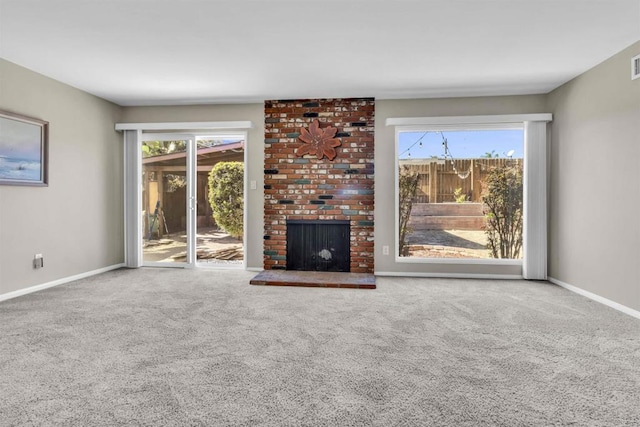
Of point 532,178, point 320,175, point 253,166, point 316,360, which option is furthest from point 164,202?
point 532,178

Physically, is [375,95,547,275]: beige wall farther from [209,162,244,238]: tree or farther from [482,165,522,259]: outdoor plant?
[209,162,244,238]: tree

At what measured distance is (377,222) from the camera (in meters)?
4.80

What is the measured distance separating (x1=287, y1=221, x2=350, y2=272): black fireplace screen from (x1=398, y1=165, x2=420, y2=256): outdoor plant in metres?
0.73

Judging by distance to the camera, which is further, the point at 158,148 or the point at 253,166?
the point at 158,148

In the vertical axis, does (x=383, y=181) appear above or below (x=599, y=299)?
above

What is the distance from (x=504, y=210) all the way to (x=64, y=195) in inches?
211

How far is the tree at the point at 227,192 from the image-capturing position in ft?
18.6

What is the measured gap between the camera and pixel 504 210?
475cm

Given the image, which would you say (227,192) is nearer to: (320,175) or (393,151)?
(320,175)

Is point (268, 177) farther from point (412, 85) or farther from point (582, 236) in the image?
point (582, 236)

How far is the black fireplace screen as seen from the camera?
485 centimetres

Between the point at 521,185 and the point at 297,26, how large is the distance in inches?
137

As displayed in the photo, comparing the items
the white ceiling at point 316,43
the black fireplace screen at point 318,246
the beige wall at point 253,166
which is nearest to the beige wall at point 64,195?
the white ceiling at point 316,43

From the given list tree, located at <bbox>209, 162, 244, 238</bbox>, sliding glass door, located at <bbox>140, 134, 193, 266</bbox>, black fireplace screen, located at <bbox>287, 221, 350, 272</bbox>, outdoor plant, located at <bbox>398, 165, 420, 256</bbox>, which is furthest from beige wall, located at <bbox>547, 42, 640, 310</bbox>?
sliding glass door, located at <bbox>140, 134, 193, 266</bbox>
